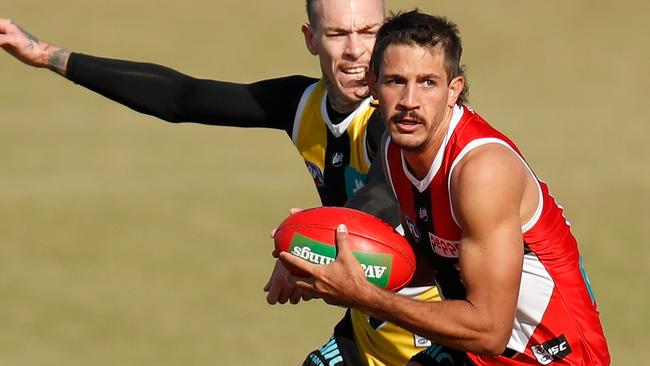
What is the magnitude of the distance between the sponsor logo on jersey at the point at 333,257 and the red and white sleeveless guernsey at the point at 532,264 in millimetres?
300

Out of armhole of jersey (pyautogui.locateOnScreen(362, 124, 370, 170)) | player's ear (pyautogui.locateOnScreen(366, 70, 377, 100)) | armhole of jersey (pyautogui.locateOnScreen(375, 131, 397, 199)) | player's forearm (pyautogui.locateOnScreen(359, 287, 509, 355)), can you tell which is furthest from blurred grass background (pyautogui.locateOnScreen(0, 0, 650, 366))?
player's forearm (pyautogui.locateOnScreen(359, 287, 509, 355))

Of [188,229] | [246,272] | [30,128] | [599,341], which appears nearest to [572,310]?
[599,341]

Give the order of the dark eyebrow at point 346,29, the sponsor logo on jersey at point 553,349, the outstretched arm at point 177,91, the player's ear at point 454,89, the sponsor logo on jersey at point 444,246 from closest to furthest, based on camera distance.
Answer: the player's ear at point 454,89
the sponsor logo on jersey at point 444,246
the sponsor logo on jersey at point 553,349
the dark eyebrow at point 346,29
the outstretched arm at point 177,91

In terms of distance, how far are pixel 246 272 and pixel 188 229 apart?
2.21 m

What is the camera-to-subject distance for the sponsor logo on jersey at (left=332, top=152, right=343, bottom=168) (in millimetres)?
8461

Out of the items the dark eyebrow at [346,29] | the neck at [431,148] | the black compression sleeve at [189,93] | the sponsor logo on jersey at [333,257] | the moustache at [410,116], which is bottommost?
the sponsor logo on jersey at [333,257]

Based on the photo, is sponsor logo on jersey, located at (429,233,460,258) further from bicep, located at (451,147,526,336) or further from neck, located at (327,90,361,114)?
neck, located at (327,90,361,114)

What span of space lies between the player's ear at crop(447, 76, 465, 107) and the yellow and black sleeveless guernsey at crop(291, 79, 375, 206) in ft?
5.45

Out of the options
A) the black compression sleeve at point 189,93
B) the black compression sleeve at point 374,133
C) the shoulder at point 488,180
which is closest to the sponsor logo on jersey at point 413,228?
the shoulder at point 488,180

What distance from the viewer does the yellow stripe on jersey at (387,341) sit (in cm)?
845

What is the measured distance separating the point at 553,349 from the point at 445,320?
787 millimetres

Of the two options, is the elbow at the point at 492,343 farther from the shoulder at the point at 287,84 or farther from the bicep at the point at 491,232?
the shoulder at the point at 287,84

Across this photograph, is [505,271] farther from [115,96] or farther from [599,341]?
[115,96]

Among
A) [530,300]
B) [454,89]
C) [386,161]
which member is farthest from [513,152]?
[386,161]
